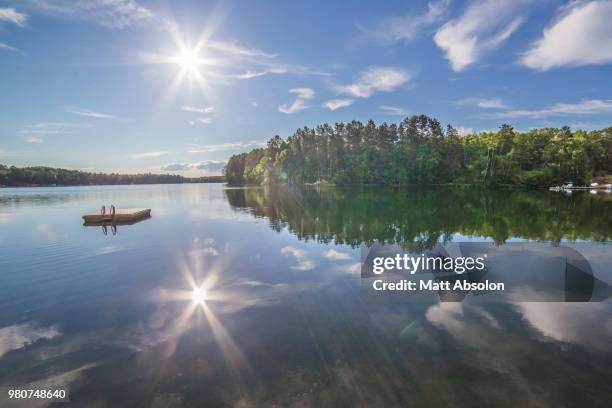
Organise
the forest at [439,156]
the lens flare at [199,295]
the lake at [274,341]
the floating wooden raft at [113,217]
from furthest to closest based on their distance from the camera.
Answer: the forest at [439,156] < the floating wooden raft at [113,217] < the lens flare at [199,295] < the lake at [274,341]

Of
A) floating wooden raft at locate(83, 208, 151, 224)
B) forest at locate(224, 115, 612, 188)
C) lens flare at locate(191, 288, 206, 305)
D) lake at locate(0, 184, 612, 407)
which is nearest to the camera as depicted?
lake at locate(0, 184, 612, 407)

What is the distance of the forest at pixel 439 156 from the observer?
9119cm

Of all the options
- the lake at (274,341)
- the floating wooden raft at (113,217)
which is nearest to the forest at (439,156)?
the floating wooden raft at (113,217)

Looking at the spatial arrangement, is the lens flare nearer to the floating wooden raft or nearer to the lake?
the lake

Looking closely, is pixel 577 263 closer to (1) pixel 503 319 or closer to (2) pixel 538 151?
(1) pixel 503 319

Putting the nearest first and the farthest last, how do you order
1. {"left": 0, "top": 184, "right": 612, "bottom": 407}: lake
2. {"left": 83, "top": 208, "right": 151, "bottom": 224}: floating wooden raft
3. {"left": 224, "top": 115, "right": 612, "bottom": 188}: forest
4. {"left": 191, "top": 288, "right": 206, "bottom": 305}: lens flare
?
{"left": 0, "top": 184, "right": 612, "bottom": 407}: lake → {"left": 191, "top": 288, "right": 206, "bottom": 305}: lens flare → {"left": 83, "top": 208, "right": 151, "bottom": 224}: floating wooden raft → {"left": 224, "top": 115, "right": 612, "bottom": 188}: forest

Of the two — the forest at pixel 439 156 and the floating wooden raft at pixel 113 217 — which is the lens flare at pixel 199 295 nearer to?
the floating wooden raft at pixel 113 217

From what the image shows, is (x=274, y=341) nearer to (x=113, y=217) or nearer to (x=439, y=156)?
(x=113, y=217)

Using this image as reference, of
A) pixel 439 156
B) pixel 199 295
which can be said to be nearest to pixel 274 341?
pixel 199 295

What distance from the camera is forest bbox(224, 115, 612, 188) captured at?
299 feet

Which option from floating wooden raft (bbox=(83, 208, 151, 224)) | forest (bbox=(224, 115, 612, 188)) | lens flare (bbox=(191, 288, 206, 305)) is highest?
forest (bbox=(224, 115, 612, 188))

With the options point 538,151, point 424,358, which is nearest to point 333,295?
point 424,358

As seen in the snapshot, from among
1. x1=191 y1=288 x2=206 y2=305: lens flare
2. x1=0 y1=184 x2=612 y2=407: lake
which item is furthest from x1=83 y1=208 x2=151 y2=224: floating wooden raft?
x1=191 y1=288 x2=206 y2=305: lens flare

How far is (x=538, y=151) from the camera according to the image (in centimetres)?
9569
